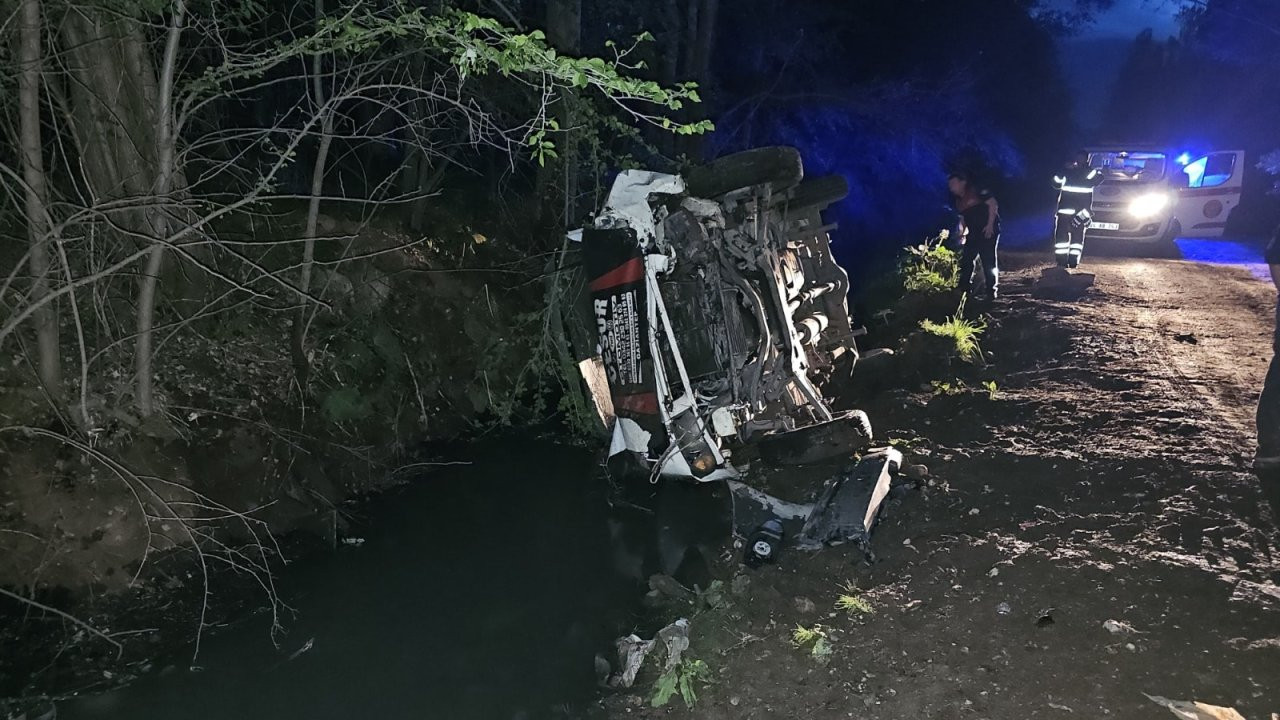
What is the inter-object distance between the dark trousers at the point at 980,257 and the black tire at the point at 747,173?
401 centimetres

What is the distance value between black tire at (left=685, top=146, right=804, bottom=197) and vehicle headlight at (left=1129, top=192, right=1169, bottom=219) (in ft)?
26.4

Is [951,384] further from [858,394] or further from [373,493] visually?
[373,493]

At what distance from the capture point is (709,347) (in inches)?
221

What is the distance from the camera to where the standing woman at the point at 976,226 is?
837 centimetres

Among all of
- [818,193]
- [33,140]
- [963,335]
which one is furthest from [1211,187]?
[33,140]

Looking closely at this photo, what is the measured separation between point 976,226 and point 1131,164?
4.28 meters

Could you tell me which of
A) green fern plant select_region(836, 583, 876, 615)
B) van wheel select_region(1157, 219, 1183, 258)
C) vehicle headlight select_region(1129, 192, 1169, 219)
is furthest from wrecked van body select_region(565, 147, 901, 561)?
van wheel select_region(1157, 219, 1183, 258)

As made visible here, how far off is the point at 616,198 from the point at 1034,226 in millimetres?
14134

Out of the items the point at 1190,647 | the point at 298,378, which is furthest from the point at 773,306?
the point at 298,378

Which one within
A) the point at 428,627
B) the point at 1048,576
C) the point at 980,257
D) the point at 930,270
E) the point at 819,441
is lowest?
the point at 428,627

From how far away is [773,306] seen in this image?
555cm

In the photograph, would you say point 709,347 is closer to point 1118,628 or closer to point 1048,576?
point 1048,576

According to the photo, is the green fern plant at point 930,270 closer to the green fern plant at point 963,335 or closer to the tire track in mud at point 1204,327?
the green fern plant at point 963,335

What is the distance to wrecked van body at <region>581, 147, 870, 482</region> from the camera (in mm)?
5195
